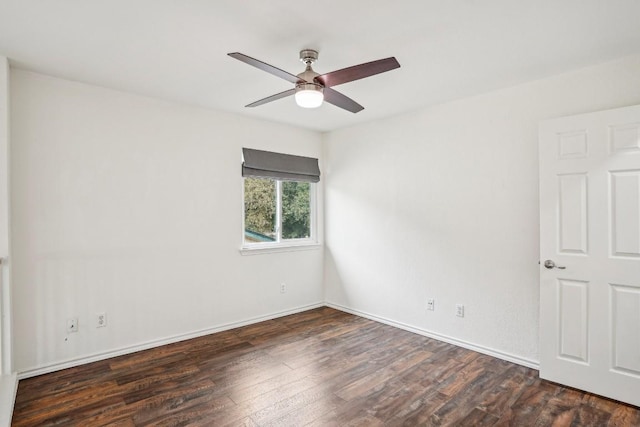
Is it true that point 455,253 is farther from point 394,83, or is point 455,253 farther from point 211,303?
point 211,303

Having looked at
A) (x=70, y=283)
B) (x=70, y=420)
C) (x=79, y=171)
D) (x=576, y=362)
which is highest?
(x=79, y=171)

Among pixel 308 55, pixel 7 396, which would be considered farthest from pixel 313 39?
pixel 7 396

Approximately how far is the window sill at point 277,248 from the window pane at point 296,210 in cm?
16

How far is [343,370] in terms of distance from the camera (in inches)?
113

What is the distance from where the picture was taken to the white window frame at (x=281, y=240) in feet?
13.4

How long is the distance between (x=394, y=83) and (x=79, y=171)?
2803mm

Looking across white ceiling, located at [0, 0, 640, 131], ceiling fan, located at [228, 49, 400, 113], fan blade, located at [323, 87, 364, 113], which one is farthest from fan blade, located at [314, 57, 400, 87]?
white ceiling, located at [0, 0, 640, 131]

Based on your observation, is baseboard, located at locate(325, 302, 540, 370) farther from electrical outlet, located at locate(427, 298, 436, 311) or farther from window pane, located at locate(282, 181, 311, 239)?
window pane, located at locate(282, 181, 311, 239)

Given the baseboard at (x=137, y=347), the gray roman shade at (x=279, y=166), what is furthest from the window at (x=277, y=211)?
the baseboard at (x=137, y=347)

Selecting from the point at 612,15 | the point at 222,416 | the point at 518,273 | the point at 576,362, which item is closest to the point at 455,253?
the point at 518,273

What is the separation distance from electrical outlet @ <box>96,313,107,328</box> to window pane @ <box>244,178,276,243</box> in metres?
1.58

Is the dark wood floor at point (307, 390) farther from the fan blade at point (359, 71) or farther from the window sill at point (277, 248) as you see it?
the fan blade at point (359, 71)

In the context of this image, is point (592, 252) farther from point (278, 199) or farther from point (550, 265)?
point (278, 199)

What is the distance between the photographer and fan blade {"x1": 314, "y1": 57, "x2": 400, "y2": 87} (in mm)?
1917
